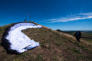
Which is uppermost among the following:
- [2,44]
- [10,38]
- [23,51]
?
[10,38]

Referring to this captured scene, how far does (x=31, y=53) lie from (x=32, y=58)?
0.97 m

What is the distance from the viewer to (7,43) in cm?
1120

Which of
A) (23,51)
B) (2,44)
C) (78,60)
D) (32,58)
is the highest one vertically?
(2,44)

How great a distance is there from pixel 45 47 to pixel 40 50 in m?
1.16

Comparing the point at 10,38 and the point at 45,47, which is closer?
the point at 45,47

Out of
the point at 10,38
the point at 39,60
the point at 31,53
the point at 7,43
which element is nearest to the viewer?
the point at 39,60

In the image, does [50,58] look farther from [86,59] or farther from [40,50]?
[86,59]

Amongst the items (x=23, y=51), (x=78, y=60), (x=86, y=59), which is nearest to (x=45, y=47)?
(x=23, y=51)

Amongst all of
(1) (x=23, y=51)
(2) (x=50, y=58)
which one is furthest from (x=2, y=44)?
(2) (x=50, y=58)

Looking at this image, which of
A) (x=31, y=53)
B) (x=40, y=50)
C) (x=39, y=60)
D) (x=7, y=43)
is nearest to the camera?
(x=39, y=60)

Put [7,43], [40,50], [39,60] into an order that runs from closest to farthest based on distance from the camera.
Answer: [39,60], [40,50], [7,43]

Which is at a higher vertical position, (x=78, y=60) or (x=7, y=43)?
(x=7, y=43)

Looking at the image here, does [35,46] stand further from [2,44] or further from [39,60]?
[2,44]

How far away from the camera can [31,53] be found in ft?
31.6
